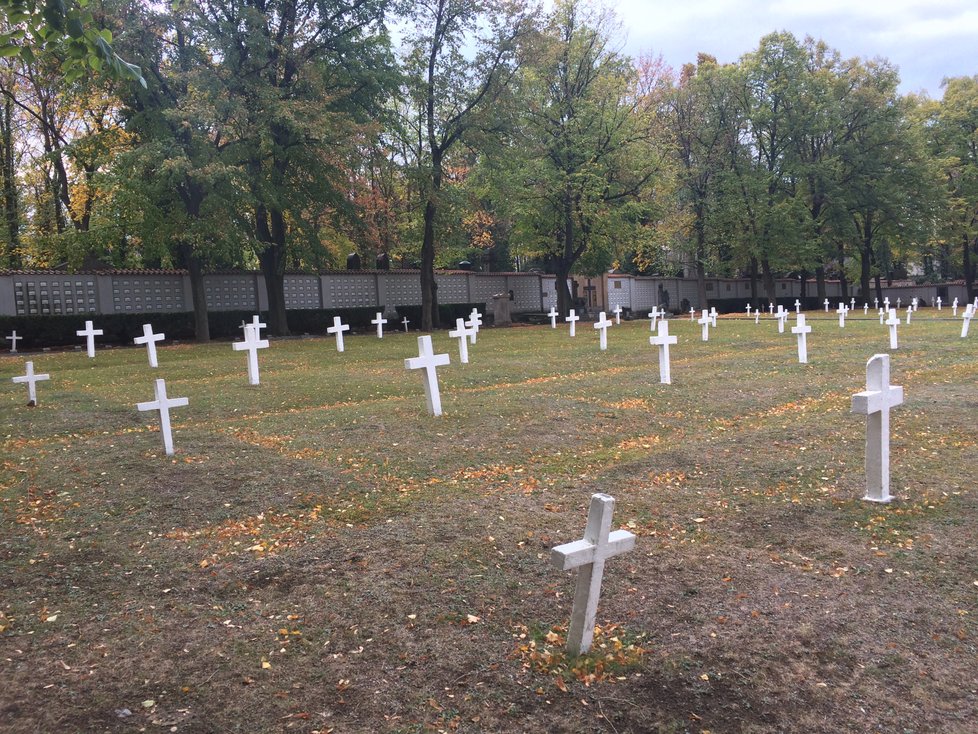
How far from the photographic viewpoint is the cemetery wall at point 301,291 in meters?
23.5

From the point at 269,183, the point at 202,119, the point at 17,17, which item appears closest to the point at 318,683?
the point at 17,17

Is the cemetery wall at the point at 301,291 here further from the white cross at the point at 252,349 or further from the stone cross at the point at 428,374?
the stone cross at the point at 428,374

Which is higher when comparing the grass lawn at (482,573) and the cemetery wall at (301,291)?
the cemetery wall at (301,291)

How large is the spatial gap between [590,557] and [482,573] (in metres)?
1.29

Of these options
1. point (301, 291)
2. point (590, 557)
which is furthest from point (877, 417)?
point (301, 291)

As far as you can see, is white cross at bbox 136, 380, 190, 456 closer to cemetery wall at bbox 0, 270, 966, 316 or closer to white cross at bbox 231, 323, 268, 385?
white cross at bbox 231, 323, 268, 385

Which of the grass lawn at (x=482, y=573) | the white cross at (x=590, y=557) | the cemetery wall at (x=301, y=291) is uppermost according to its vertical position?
the cemetery wall at (x=301, y=291)

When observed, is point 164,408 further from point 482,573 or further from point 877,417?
point 877,417

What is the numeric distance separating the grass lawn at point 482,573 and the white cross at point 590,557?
0.44ft

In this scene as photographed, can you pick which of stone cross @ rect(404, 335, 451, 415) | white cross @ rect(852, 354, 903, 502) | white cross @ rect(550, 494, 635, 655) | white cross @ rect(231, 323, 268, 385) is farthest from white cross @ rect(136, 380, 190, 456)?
white cross @ rect(852, 354, 903, 502)

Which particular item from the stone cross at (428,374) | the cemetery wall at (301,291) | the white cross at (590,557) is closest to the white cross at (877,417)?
the white cross at (590,557)

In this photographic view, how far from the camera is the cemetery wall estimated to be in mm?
23469

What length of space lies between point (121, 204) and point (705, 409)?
18748 millimetres

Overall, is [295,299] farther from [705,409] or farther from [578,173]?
[705,409]
